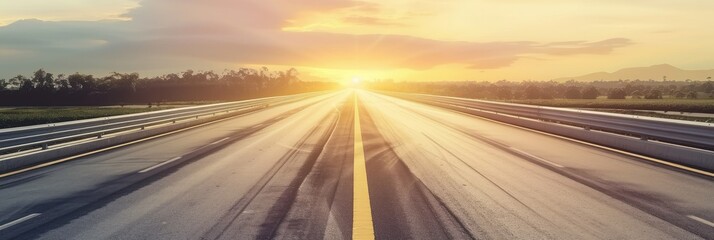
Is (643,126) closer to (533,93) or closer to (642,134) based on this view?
(642,134)

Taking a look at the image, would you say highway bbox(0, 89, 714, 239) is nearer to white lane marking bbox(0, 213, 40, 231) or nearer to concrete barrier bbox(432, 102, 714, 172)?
white lane marking bbox(0, 213, 40, 231)

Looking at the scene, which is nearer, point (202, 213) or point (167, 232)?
point (167, 232)

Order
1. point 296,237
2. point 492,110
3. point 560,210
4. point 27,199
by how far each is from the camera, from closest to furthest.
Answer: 1. point 296,237
2. point 560,210
3. point 27,199
4. point 492,110

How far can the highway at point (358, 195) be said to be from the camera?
5.71 m

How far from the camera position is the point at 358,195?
24.2ft

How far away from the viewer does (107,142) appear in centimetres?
1466

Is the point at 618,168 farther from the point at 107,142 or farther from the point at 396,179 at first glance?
the point at 107,142

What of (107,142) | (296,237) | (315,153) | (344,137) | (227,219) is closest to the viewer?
(296,237)

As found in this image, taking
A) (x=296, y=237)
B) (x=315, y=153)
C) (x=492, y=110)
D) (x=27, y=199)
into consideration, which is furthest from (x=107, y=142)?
(x=492, y=110)

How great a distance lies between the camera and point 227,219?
612 cm

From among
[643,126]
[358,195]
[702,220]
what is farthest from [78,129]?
[643,126]

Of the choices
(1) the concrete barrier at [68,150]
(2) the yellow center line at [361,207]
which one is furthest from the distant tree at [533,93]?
(2) the yellow center line at [361,207]

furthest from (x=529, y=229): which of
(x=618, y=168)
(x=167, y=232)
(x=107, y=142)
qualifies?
(x=107, y=142)

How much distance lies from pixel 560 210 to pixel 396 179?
2.80 meters
